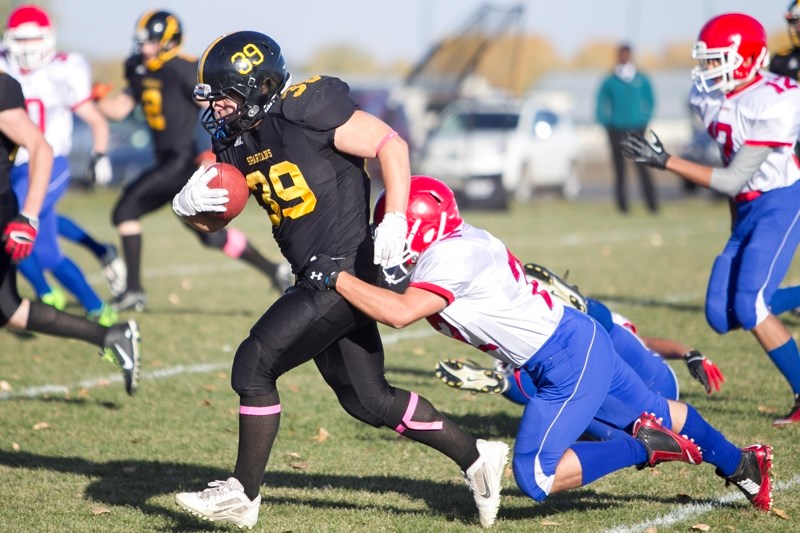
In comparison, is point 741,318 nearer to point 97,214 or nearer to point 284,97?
point 284,97

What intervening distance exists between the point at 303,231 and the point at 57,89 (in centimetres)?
449

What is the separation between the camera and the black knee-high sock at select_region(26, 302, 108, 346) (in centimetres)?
526

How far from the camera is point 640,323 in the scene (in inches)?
303

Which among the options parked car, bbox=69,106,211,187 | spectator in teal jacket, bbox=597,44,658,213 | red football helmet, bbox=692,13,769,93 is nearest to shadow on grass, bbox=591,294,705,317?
red football helmet, bbox=692,13,769,93

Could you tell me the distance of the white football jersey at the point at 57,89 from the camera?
752cm

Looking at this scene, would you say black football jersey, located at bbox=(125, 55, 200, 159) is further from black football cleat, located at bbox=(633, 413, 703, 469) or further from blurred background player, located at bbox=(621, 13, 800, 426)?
black football cleat, located at bbox=(633, 413, 703, 469)

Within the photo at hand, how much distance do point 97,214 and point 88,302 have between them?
933 centimetres

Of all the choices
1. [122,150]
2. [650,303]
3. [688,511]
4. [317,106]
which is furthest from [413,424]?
[122,150]

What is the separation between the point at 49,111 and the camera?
758 centimetres

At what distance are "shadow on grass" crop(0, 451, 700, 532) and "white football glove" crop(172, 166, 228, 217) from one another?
1.16 metres

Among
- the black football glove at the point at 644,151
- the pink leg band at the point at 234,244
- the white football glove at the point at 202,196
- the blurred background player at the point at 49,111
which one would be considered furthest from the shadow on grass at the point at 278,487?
the pink leg band at the point at 234,244

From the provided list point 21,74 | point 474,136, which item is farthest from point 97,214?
point 21,74

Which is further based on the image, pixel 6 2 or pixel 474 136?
pixel 6 2

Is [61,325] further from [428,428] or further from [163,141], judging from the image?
[163,141]
